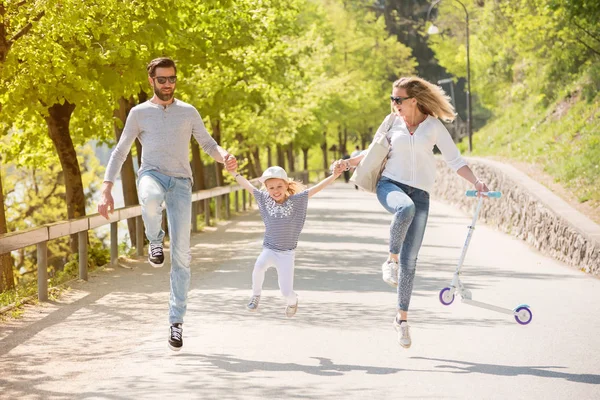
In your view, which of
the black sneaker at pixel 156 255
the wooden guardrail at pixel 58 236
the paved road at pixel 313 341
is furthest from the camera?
the wooden guardrail at pixel 58 236

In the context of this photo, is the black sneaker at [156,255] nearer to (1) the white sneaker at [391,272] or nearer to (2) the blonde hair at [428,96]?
(1) the white sneaker at [391,272]

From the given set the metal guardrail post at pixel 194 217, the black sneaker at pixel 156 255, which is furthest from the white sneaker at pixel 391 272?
the metal guardrail post at pixel 194 217

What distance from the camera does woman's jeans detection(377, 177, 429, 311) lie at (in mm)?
8836

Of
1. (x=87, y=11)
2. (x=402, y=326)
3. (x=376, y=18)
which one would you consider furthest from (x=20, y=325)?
(x=376, y=18)

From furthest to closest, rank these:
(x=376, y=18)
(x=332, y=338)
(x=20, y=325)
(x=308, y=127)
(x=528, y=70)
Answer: (x=376, y=18) < (x=308, y=127) < (x=528, y=70) < (x=20, y=325) < (x=332, y=338)

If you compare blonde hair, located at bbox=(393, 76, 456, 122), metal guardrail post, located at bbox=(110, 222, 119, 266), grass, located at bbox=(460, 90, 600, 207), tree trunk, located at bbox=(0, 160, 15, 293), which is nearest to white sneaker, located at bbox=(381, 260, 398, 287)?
blonde hair, located at bbox=(393, 76, 456, 122)

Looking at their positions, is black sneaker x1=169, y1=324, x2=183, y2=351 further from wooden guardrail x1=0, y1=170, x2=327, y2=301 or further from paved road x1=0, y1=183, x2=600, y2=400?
wooden guardrail x1=0, y1=170, x2=327, y2=301

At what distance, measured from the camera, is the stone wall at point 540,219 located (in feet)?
55.3

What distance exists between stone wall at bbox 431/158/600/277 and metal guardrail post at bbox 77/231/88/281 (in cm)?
674

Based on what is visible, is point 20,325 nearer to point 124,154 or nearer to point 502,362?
point 124,154

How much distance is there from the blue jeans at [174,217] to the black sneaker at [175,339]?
0.16ft

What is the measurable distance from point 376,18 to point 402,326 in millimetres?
101369

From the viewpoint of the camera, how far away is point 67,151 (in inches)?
917

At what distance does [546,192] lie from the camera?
2211 centimetres
